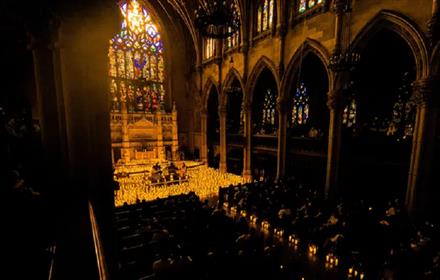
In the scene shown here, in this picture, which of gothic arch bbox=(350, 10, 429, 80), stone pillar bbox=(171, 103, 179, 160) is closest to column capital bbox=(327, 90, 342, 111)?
gothic arch bbox=(350, 10, 429, 80)

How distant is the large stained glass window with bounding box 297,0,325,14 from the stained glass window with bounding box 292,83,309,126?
5686 millimetres

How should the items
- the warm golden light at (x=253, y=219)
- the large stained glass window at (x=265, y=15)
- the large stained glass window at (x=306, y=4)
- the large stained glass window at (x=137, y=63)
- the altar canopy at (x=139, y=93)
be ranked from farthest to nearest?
1. the large stained glass window at (x=137, y=63)
2. the altar canopy at (x=139, y=93)
3. the large stained glass window at (x=265, y=15)
4. the large stained glass window at (x=306, y=4)
5. the warm golden light at (x=253, y=219)

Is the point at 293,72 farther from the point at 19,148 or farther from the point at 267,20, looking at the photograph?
the point at 19,148

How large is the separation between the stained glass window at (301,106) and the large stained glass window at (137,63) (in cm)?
1546

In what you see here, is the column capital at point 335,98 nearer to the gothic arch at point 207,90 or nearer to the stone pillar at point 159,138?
the gothic arch at point 207,90

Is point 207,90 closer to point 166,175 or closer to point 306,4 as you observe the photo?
point 166,175

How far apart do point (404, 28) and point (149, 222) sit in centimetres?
1327

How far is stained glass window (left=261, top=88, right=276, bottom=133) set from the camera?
20.2 m

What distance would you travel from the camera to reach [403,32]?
9.16 m

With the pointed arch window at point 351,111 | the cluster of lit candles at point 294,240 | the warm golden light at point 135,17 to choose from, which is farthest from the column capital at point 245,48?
the cluster of lit candles at point 294,240

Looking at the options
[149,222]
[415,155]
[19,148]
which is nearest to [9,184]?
[19,148]

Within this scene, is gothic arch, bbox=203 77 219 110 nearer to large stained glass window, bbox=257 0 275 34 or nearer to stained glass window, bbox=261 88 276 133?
stained glass window, bbox=261 88 276 133

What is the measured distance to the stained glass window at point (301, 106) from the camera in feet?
57.9

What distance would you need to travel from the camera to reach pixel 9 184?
4.58 meters
